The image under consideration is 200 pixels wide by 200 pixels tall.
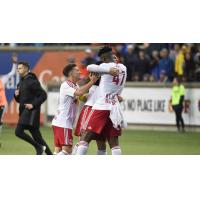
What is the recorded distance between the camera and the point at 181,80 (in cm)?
2523

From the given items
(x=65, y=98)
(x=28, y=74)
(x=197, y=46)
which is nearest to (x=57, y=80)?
(x=197, y=46)

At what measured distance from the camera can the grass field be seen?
18.5m

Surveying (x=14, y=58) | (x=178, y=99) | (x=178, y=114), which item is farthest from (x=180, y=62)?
(x=14, y=58)

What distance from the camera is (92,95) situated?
14.9 metres

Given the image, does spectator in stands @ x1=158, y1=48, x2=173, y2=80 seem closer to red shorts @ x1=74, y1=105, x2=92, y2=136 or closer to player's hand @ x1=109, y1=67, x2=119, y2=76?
red shorts @ x1=74, y1=105, x2=92, y2=136

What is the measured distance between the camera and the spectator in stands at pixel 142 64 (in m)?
26.0

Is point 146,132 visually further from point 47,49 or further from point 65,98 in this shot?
point 65,98

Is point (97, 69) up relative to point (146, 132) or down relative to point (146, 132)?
up

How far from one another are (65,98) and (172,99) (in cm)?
1063

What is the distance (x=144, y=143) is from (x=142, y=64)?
18.8ft

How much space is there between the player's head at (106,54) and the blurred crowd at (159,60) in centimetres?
1161

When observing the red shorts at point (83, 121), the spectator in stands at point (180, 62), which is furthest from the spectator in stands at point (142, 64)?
the red shorts at point (83, 121)

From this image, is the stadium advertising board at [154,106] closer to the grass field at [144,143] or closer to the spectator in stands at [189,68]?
the spectator in stands at [189,68]

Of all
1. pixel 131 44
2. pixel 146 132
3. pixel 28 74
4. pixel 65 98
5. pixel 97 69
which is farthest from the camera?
pixel 131 44
